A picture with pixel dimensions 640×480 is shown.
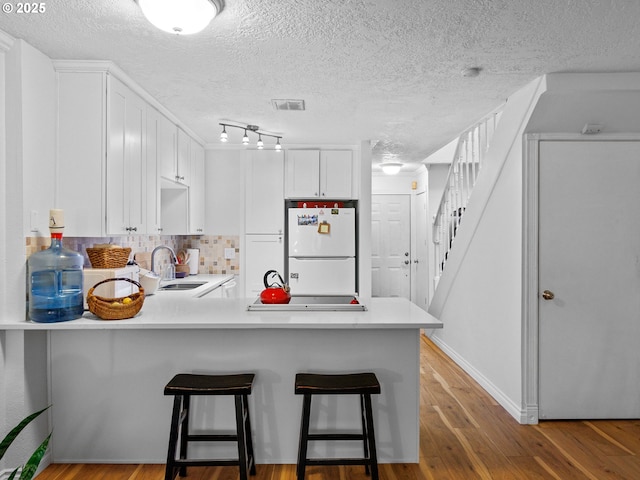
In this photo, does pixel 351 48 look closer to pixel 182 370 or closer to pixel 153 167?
pixel 153 167

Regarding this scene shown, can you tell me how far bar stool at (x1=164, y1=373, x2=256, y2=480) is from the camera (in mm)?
2125

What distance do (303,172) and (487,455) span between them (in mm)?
3211

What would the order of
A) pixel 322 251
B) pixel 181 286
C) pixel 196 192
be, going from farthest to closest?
1. pixel 322 251
2. pixel 196 192
3. pixel 181 286

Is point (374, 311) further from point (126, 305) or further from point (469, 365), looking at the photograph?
point (469, 365)

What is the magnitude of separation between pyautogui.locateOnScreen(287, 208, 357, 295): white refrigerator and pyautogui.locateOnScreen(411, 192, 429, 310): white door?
231cm

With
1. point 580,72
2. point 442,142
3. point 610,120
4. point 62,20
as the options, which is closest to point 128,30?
point 62,20

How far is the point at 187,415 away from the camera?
2.39 meters

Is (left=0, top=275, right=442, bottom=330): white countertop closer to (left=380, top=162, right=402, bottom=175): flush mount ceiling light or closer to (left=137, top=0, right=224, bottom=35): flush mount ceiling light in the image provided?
(left=137, top=0, right=224, bottom=35): flush mount ceiling light

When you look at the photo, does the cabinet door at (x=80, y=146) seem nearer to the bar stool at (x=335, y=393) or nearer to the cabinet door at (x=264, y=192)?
the bar stool at (x=335, y=393)

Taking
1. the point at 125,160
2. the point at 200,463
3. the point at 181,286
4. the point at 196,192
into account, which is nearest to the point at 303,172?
the point at 196,192

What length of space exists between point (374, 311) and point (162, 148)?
2.18 meters

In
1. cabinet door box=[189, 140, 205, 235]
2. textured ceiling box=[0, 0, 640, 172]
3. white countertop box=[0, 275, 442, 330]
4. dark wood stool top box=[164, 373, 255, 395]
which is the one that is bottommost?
dark wood stool top box=[164, 373, 255, 395]

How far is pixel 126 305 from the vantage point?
93.0 inches

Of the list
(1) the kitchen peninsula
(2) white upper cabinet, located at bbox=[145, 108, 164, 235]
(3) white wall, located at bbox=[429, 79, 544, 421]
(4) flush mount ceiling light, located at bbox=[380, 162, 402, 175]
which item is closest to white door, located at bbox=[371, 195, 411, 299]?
(4) flush mount ceiling light, located at bbox=[380, 162, 402, 175]
